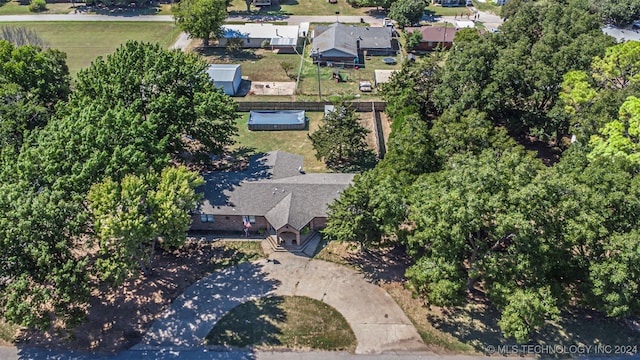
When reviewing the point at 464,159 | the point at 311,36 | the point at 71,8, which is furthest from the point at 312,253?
the point at 71,8

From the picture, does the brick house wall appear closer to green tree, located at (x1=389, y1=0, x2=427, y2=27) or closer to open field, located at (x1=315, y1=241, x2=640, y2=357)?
open field, located at (x1=315, y1=241, x2=640, y2=357)

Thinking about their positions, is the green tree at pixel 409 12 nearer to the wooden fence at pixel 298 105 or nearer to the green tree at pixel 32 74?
the wooden fence at pixel 298 105

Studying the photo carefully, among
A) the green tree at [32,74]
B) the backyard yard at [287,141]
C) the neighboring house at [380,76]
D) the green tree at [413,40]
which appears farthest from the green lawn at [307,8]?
the green tree at [32,74]

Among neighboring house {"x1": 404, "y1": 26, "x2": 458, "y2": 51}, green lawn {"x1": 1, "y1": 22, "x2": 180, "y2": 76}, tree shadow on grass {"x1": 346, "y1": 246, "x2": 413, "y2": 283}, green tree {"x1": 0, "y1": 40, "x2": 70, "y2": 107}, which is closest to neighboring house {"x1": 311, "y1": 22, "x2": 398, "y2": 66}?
neighboring house {"x1": 404, "y1": 26, "x2": 458, "y2": 51}

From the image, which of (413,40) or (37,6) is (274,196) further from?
(37,6)

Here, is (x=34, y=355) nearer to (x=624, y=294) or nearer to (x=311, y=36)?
(x=624, y=294)

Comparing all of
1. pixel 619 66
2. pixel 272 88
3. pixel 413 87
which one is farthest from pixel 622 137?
pixel 272 88
